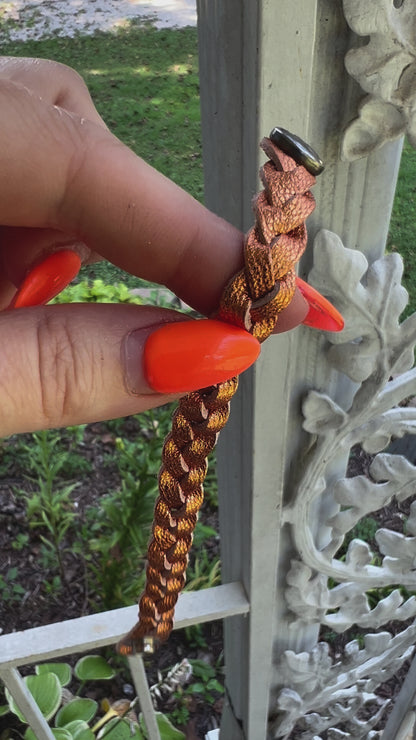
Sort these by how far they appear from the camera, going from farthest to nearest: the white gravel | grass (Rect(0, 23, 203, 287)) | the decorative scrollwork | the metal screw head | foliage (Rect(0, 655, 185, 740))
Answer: the white gravel, grass (Rect(0, 23, 203, 287)), foliage (Rect(0, 655, 185, 740)), the decorative scrollwork, the metal screw head

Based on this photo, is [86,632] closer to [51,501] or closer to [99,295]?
[51,501]

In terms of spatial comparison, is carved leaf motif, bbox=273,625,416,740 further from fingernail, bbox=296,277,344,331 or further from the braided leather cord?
fingernail, bbox=296,277,344,331

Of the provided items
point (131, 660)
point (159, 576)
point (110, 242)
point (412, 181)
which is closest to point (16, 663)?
point (131, 660)

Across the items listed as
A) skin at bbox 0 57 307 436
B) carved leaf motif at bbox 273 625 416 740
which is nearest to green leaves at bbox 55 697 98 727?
carved leaf motif at bbox 273 625 416 740

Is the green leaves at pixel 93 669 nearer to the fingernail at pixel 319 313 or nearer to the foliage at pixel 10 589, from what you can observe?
the foliage at pixel 10 589

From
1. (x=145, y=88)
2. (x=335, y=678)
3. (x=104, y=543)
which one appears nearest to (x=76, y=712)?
(x=104, y=543)

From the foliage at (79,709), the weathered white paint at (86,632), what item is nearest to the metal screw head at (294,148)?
the weathered white paint at (86,632)
